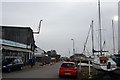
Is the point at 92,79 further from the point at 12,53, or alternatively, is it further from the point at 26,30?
the point at 26,30

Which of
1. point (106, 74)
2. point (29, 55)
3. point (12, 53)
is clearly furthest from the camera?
point (29, 55)

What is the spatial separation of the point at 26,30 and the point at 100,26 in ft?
103

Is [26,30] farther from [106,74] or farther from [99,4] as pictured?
[106,74]

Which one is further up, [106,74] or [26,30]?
[26,30]

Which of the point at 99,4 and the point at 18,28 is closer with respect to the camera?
the point at 99,4

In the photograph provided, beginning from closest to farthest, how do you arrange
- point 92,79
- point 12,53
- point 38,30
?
1. point 92,79
2. point 12,53
3. point 38,30

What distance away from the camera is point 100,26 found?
1563 inches

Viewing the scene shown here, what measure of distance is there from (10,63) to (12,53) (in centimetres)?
1393

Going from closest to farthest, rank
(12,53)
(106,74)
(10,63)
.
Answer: (106,74)
(10,63)
(12,53)

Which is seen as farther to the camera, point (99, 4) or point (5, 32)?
point (5, 32)

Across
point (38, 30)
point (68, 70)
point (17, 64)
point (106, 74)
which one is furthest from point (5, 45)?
point (38, 30)

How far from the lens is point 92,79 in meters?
21.9

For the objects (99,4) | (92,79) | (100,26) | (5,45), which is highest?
(99,4)

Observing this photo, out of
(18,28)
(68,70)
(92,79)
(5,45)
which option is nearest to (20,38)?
(18,28)
